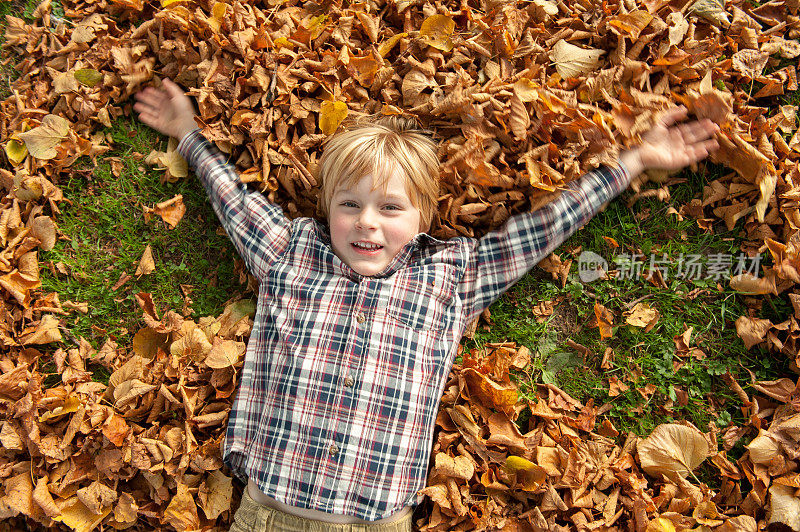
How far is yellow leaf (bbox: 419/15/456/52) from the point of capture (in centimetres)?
249

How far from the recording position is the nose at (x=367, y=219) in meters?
2.12

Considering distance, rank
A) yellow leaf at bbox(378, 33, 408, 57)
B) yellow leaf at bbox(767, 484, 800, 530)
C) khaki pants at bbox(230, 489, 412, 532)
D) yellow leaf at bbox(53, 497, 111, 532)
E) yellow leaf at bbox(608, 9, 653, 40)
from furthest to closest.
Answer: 1. yellow leaf at bbox(378, 33, 408, 57)
2. yellow leaf at bbox(608, 9, 653, 40)
3. yellow leaf at bbox(53, 497, 111, 532)
4. yellow leaf at bbox(767, 484, 800, 530)
5. khaki pants at bbox(230, 489, 412, 532)

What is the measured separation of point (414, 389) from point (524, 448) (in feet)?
1.87

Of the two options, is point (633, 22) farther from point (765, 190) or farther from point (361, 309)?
point (361, 309)

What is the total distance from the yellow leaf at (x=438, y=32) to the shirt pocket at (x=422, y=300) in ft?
3.66

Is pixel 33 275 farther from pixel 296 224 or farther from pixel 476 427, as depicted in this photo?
pixel 476 427

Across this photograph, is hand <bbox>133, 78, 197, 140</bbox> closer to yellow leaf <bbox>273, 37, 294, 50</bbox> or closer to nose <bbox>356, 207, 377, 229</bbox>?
yellow leaf <bbox>273, 37, 294, 50</bbox>

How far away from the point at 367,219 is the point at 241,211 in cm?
66

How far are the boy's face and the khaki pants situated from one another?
102cm

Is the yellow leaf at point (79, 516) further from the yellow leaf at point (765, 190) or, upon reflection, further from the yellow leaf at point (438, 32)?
the yellow leaf at point (765, 190)

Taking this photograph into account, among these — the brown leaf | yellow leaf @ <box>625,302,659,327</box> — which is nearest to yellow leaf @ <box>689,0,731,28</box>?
yellow leaf @ <box>625,302,659,327</box>

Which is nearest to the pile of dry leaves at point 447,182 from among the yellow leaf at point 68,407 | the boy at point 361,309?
the yellow leaf at point 68,407

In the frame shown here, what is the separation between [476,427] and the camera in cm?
229

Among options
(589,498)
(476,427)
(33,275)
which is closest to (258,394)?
(476,427)
